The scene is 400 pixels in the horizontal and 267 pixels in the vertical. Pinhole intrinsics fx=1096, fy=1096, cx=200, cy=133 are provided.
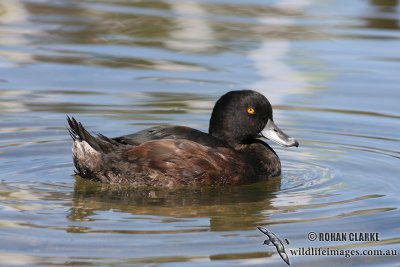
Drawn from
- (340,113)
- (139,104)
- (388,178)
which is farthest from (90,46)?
(388,178)

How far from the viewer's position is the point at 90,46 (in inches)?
555

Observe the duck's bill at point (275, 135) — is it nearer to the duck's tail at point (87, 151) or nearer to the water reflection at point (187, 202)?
the water reflection at point (187, 202)

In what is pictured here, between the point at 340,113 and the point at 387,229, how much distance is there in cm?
390

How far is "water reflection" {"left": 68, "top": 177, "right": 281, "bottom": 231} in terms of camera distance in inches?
301

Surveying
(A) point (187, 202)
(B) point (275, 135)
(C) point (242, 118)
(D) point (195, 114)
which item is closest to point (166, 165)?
(A) point (187, 202)

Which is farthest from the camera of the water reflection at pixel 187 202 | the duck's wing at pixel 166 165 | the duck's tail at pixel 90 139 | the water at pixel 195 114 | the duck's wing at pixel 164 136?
the duck's wing at pixel 164 136

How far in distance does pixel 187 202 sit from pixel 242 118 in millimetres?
1276

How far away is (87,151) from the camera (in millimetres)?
8523

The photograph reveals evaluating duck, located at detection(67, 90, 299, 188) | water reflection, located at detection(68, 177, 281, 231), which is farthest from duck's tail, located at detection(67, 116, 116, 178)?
water reflection, located at detection(68, 177, 281, 231)

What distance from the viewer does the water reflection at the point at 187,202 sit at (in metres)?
7.64

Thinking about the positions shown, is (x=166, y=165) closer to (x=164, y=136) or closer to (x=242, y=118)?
(x=164, y=136)

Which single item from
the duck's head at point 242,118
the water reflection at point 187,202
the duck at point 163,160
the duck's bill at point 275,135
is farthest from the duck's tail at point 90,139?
the duck's bill at point 275,135

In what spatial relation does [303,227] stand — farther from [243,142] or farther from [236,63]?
[236,63]

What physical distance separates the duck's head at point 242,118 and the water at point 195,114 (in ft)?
1.26
